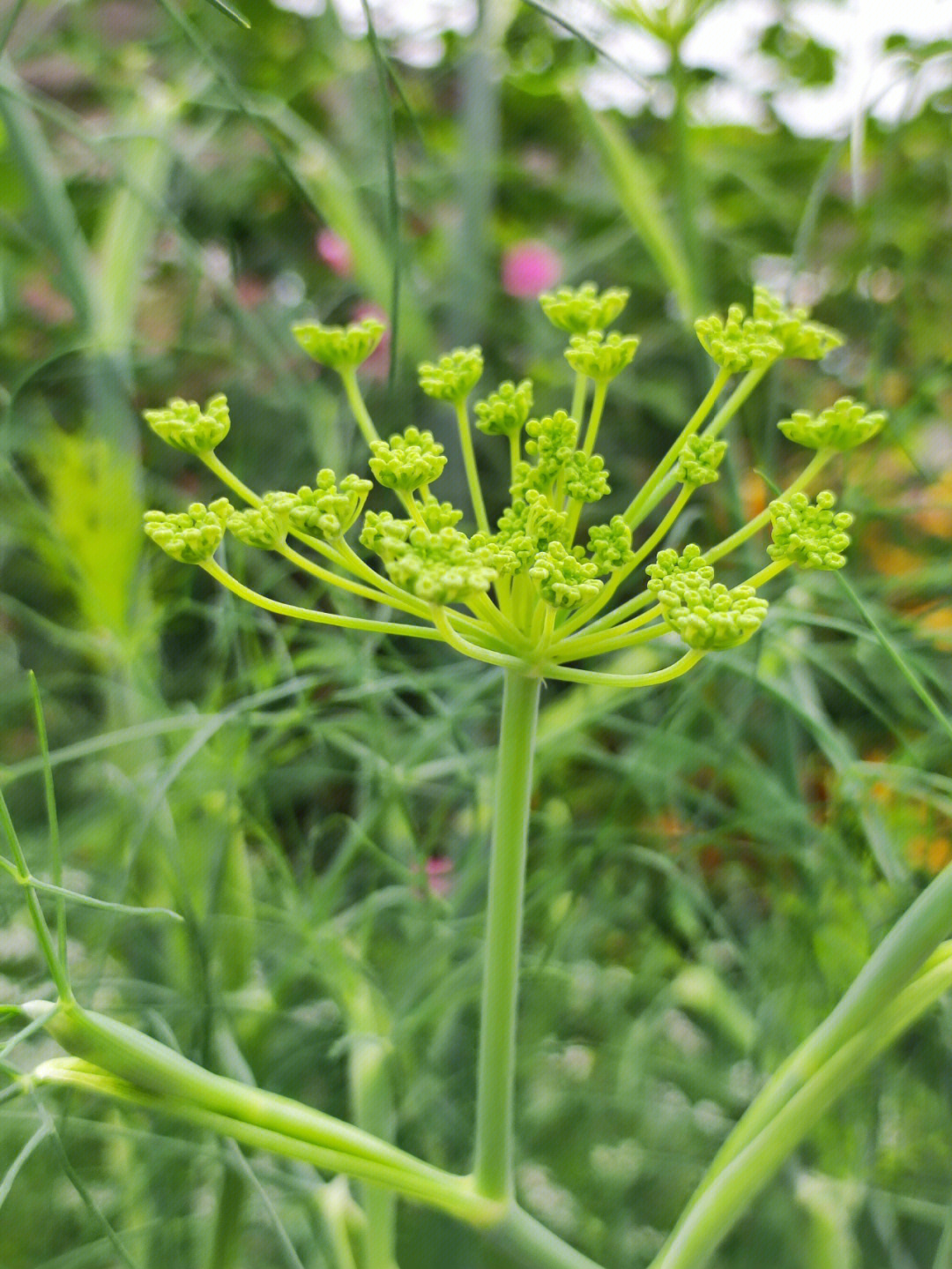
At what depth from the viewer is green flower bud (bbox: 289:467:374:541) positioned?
22cm

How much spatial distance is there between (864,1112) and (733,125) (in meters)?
0.65

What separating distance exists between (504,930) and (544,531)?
0.09 metres

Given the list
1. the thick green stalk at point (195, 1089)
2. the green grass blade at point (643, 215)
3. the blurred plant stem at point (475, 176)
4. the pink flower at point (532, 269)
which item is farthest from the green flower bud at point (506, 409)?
the pink flower at point (532, 269)

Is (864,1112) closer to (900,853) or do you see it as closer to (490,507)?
(900,853)

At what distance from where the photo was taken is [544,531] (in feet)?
0.75

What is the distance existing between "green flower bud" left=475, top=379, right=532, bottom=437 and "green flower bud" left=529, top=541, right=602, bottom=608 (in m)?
0.05

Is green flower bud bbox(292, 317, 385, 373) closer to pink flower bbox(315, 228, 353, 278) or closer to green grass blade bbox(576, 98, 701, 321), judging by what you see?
green grass blade bbox(576, 98, 701, 321)

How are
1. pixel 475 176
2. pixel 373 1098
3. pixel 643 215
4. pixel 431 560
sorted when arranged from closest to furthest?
1. pixel 431 560
2. pixel 373 1098
3. pixel 643 215
4. pixel 475 176

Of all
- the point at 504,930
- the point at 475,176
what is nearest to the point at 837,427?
the point at 504,930

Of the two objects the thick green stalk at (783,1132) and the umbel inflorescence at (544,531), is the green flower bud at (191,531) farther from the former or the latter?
the thick green stalk at (783,1132)

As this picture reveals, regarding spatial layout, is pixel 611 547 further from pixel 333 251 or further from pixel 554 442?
pixel 333 251

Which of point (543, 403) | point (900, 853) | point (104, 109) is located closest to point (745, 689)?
point (900, 853)

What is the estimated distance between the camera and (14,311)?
2.25 feet

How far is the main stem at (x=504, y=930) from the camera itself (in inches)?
9.5
